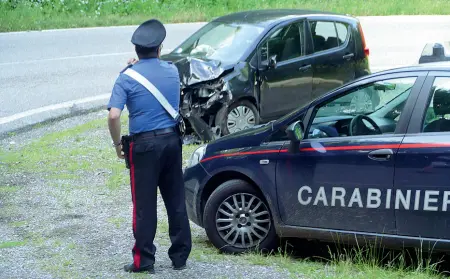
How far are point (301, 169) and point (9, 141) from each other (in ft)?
19.4

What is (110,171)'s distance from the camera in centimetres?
949

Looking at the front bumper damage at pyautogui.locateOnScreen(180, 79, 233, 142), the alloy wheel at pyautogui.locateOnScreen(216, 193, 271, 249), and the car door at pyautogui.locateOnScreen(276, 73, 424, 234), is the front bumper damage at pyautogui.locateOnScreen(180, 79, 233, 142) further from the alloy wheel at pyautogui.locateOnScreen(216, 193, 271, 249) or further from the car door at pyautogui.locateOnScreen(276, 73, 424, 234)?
the car door at pyautogui.locateOnScreen(276, 73, 424, 234)

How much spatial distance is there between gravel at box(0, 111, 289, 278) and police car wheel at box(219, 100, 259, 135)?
6.00ft

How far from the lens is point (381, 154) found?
5.98 metres

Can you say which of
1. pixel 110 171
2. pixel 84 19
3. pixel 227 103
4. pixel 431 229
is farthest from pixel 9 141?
pixel 84 19

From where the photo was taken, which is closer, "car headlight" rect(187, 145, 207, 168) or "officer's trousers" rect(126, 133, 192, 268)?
"officer's trousers" rect(126, 133, 192, 268)

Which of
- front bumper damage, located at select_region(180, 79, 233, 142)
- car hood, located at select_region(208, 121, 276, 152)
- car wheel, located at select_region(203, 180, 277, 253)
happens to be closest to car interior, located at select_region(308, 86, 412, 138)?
car hood, located at select_region(208, 121, 276, 152)

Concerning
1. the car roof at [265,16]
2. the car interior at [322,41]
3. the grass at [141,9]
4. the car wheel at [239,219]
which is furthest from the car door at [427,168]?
the grass at [141,9]

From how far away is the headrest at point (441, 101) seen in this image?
5.94 meters

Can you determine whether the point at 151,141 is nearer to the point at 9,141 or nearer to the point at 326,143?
the point at 326,143

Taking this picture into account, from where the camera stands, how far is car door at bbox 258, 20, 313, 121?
11.0m

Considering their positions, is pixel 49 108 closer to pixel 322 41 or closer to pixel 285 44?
pixel 285 44

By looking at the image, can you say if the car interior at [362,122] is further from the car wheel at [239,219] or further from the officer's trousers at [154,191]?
the officer's trousers at [154,191]

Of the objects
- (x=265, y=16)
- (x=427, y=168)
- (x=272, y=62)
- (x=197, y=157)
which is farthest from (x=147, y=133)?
(x=265, y=16)
